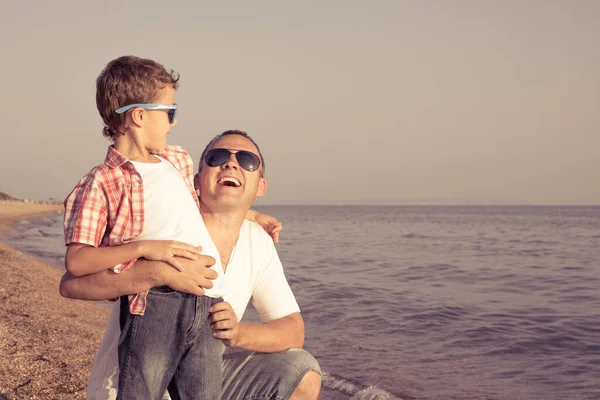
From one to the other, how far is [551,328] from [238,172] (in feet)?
27.0

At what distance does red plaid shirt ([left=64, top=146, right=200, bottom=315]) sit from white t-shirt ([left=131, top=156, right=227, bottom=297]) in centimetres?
4

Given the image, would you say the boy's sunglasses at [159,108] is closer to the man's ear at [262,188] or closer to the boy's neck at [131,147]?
the boy's neck at [131,147]

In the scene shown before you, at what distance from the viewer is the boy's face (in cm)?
285

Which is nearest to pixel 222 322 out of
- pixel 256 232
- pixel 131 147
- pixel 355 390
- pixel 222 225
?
pixel 222 225

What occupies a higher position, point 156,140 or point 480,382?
point 156,140

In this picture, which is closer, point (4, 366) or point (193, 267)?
point (193, 267)

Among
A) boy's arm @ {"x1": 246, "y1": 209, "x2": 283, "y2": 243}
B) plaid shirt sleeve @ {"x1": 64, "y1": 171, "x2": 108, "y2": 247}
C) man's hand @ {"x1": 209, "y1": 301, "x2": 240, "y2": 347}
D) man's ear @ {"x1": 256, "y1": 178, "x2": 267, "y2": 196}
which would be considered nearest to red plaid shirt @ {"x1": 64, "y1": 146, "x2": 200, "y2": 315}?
plaid shirt sleeve @ {"x1": 64, "y1": 171, "x2": 108, "y2": 247}

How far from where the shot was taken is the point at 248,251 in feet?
11.0

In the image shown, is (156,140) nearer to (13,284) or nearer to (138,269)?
(138,269)

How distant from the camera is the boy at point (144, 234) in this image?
99.2 inches

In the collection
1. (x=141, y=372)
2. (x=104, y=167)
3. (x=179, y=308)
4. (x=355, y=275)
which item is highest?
(x=104, y=167)

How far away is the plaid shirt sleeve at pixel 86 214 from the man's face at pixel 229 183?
822 millimetres

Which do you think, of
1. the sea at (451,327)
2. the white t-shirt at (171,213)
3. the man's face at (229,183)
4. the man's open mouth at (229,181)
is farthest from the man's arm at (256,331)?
the sea at (451,327)

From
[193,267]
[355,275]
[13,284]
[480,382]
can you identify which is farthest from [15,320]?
[355,275]
